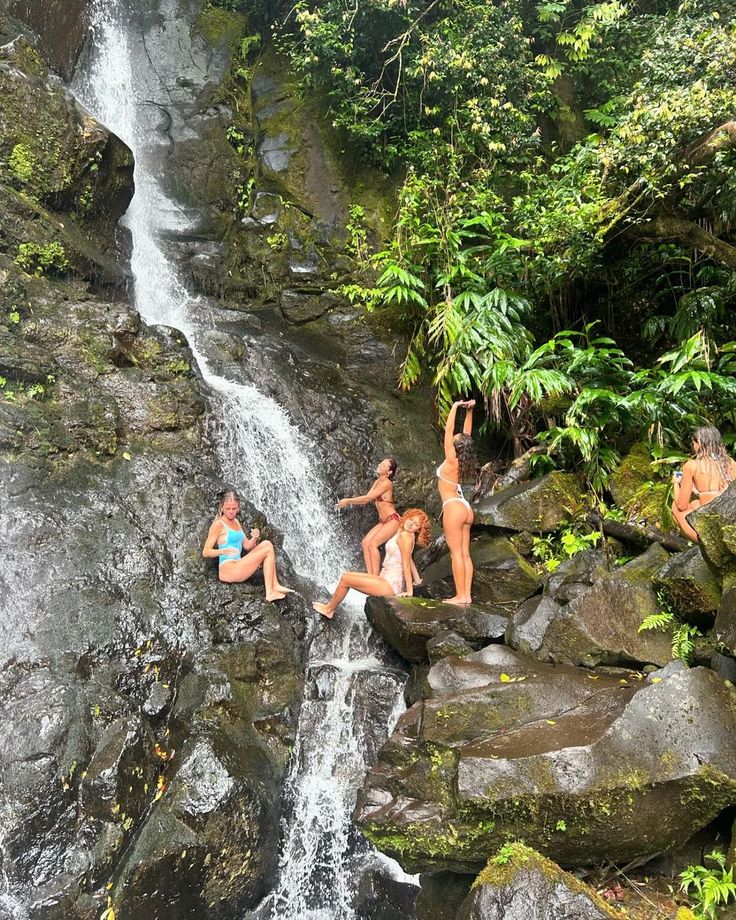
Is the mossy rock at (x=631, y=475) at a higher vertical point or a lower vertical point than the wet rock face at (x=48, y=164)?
lower

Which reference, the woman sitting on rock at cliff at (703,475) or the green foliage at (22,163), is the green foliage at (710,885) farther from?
the green foliage at (22,163)

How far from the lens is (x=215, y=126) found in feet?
42.7

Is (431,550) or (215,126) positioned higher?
(215,126)

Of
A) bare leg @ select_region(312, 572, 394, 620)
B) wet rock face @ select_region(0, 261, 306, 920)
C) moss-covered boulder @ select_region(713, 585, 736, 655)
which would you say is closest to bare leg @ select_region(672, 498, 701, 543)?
moss-covered boulder @ select_region(713, 585, 736, 655)

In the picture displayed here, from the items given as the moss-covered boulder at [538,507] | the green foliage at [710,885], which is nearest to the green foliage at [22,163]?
the moss-covered boulder at [538,507]

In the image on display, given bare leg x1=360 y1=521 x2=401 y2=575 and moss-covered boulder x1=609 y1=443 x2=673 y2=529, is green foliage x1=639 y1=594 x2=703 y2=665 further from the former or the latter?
bare leg x1=360 y1=521 x2=401 y2=575

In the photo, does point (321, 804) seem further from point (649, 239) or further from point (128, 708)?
point (649, 239)

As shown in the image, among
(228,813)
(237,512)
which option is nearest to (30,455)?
(237,512)

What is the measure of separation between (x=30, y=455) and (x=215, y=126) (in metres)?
9.31

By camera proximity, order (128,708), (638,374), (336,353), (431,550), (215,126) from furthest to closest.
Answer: (215,126)
(336,353)
(431,550)
(638,374)
(128,708)

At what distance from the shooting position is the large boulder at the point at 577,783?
150 inches

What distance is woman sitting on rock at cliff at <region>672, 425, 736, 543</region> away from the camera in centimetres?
568

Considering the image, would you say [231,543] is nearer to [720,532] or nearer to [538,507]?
[538,507]

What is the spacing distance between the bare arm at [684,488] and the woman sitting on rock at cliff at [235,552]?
3.82 meters
